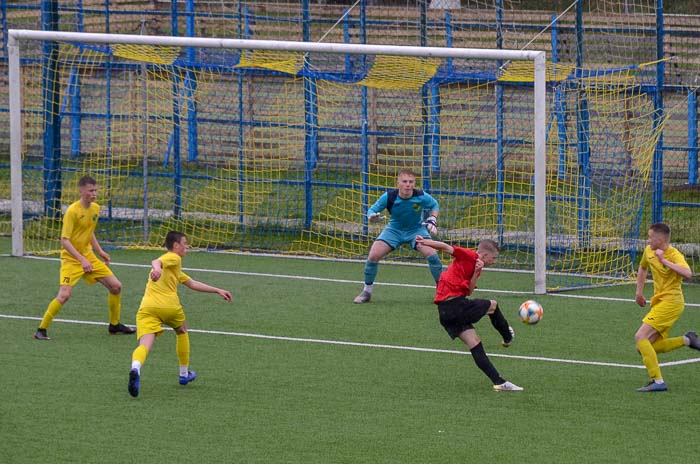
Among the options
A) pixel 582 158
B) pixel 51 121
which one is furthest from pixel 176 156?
pixel 582 158

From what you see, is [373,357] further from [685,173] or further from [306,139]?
[685,173]

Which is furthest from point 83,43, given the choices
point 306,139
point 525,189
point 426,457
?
point 426,457

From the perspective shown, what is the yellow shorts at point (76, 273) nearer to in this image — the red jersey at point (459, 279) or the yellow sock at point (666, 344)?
the red jersey at point (459, 279)

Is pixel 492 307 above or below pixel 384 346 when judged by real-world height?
above

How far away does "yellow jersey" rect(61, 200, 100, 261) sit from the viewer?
12523mm

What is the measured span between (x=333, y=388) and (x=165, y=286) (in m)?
1.72

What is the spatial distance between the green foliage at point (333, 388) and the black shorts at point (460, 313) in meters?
0.56

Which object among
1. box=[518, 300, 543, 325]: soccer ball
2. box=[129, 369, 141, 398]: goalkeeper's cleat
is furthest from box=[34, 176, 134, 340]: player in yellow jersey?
box=[518, 300, 543, 325]: soccer ball

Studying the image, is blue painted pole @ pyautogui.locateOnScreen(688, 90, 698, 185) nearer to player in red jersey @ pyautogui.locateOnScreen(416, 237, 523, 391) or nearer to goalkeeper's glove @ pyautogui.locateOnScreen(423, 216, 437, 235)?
goalkeeper's glove @ pyautogui.locateOnScreen(423, 216, 437, 235)

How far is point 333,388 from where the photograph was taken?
34.2 feet

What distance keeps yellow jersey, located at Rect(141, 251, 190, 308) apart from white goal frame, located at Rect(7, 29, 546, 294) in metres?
6.07

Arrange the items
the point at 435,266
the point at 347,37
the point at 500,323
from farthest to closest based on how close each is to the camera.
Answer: the point at 347,37 < the point at 435,266 < the point at 500,323

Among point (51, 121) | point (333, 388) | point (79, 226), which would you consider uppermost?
point (51, 121)

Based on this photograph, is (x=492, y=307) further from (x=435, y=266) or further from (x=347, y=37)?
(x=347, y=37)
